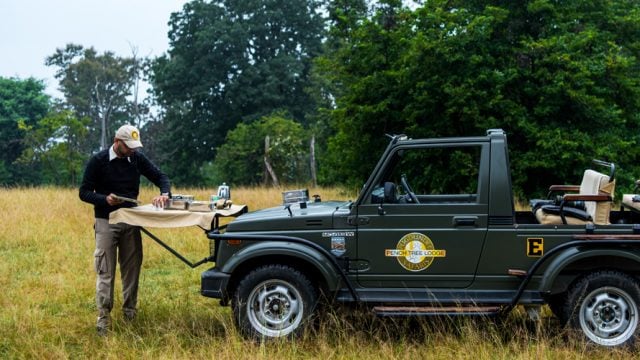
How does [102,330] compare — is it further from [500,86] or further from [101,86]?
[101,86]

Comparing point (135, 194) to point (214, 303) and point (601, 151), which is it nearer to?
point (214, 303)

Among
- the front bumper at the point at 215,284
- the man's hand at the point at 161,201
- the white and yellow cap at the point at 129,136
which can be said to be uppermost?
the white and yellow cap at the point at 129,136

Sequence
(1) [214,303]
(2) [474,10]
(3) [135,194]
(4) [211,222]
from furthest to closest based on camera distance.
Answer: (2) [474,10] → (1) [214,303] → (3) [135,194] → (4) [211,222]

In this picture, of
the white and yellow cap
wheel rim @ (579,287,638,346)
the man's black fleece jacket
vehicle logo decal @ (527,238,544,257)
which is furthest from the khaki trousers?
wheel rim @ (579,287,638,346)

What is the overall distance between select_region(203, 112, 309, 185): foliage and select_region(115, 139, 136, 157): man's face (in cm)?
1981

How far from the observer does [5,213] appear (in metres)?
13.7

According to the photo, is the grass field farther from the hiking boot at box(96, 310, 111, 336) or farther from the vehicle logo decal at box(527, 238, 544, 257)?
the vehicle logo decal at box(527, 238, 544, 257)

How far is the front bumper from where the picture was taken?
5.81 m

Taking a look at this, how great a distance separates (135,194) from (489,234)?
3.39 m

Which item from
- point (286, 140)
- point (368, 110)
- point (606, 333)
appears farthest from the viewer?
point (286, 140)

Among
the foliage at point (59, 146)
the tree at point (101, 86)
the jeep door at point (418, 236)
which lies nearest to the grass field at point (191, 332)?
the jeep door at point (418, 236)

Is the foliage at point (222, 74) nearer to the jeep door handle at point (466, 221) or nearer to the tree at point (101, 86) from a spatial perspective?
the tree at point (101, 86)

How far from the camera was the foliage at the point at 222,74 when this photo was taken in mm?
41125

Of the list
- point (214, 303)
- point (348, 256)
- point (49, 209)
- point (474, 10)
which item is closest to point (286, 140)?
point (474, 10)
